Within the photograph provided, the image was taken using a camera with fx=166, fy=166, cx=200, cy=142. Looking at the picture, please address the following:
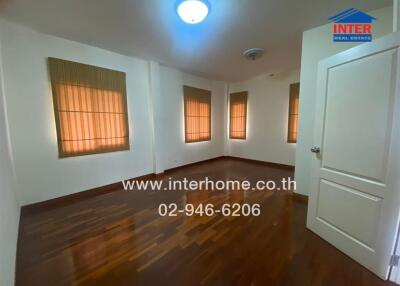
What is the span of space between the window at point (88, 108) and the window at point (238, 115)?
3.55m

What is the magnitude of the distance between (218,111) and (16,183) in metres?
4.92

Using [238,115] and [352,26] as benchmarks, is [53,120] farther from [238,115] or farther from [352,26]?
[238,115]

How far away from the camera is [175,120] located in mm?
4441

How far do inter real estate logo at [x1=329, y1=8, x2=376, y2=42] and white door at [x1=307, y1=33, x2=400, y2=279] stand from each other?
87cm

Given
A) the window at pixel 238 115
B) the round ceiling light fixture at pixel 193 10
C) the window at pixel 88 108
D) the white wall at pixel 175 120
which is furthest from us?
the window at pixel 238 115

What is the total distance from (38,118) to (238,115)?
4.89 m

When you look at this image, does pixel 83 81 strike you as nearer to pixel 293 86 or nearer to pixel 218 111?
pixel 218 111

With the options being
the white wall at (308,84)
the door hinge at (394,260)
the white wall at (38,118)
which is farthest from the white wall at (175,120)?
the door hinge at (394,260)

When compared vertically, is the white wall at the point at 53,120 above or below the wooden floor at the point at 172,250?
above

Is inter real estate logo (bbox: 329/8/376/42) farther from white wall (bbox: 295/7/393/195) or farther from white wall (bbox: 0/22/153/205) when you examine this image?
white wall (bbox: 0/22/153/205)

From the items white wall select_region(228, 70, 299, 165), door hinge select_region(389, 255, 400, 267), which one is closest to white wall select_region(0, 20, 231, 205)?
white wall select_region(228, 70, 299, 165)

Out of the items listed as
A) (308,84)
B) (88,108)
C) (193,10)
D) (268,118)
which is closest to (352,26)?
(308,84)

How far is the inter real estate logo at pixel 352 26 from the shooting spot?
2.02m

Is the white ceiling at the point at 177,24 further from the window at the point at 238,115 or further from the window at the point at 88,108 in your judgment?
the window at the point at 238,115
